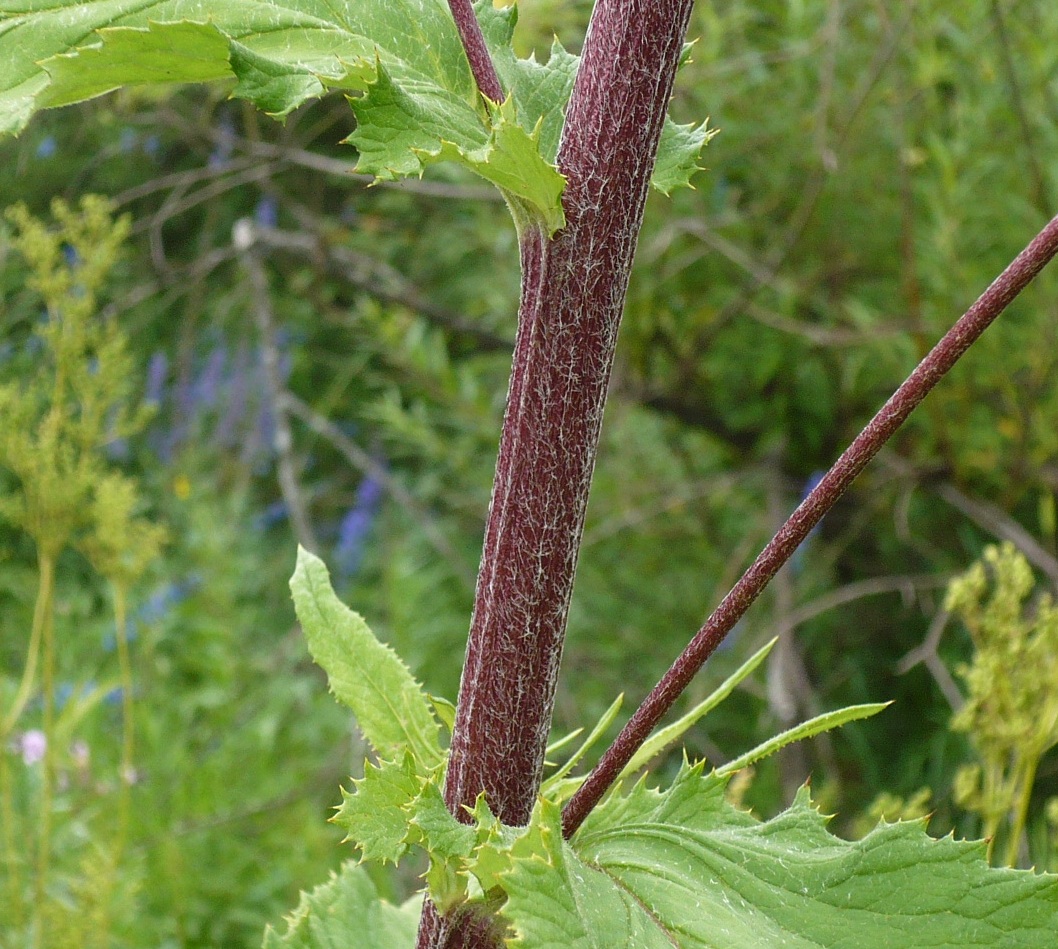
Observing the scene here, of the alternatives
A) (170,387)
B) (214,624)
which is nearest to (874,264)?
(214,624)

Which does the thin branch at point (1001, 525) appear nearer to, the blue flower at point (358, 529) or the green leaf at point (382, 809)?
the green leaf at point (382, 809)

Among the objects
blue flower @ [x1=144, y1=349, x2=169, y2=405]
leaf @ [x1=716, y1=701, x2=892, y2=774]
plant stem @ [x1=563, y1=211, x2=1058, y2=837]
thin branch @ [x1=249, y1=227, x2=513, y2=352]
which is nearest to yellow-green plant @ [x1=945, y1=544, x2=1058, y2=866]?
leaf @ [x1=716, y1=701, x2=892, y2=774]

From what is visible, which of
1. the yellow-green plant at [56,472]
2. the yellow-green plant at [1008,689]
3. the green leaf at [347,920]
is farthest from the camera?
the yellow-green plant at [56,472]

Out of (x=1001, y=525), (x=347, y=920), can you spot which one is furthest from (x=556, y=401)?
(x=1001, y=525)

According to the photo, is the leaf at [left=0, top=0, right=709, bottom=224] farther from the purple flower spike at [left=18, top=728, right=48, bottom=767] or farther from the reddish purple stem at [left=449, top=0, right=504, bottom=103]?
the purple flower spike at [left=18, top=728, right=48, bottom=767]

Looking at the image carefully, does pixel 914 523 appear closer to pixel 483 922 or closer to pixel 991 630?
pixel 991 630

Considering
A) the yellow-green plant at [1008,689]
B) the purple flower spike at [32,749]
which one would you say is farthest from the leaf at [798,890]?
the purple flower spike at [32,749]
